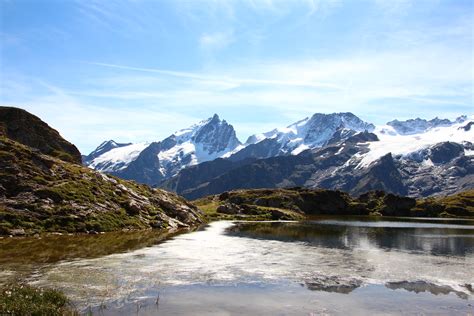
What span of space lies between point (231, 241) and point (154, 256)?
29.8m

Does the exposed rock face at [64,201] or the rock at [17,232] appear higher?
the exposed rock face at [64,201]

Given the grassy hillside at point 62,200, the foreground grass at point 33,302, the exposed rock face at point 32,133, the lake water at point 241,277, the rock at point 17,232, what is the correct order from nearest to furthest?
the foreground grass at point 33,302, the lake water at point 241,277, the rock at point 17,232, the grassy hillside at point 62,200, the exposed rock face at point 32,133

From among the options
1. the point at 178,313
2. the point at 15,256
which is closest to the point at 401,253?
the point at 178,313

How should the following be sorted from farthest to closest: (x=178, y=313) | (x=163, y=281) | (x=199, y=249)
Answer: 1. (x=199, y=249)
2. (x=163, y=281)
3. (x=178, y=313)

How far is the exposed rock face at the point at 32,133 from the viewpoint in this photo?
456 ft

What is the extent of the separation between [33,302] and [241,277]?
23671 mm

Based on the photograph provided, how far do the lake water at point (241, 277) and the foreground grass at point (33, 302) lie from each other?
2.15m

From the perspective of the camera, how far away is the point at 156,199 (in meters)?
137

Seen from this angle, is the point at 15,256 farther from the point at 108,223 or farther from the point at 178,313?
the point at 108,223

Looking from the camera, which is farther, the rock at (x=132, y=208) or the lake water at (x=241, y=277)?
the rock at (x=132, y=208)

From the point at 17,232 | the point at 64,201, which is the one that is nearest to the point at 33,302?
the point at 17,232

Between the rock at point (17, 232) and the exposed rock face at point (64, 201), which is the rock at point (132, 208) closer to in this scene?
the exposed rock face at point (64, 201)

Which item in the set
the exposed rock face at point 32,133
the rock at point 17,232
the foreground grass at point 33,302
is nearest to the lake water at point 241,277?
the foreground grass at point 33,302

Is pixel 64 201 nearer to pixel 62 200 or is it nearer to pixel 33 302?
pixel 62 200
